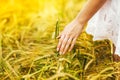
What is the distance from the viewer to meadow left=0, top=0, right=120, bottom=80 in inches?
65.7

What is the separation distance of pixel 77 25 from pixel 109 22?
0.42 ft

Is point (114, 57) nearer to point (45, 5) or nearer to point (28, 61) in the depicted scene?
point (28, 61)

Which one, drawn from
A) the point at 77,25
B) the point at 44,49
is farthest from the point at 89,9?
the point at 44,49

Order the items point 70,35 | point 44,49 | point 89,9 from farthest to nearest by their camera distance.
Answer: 1. point 44,49
2. point 70,35
3. point 89,9

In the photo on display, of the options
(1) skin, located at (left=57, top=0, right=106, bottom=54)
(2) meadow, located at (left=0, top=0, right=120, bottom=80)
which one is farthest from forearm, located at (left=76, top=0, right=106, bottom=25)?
(2) meadow, located at (left=0, top=0, right=120, bottom=80)

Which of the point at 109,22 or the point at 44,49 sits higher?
the point at 109,22

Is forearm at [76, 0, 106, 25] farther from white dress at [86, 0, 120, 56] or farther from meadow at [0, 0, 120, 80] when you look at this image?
meadow at [0, 0, 120, 80]

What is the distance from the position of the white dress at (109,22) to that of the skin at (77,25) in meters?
0.06

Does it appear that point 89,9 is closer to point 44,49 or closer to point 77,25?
point 77,25

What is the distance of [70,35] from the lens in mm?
1604

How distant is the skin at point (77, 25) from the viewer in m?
1.48

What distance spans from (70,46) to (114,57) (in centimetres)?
20

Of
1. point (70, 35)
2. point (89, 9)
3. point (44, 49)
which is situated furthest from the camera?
point (44, 49)

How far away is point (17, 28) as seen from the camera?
2025 millimetres
